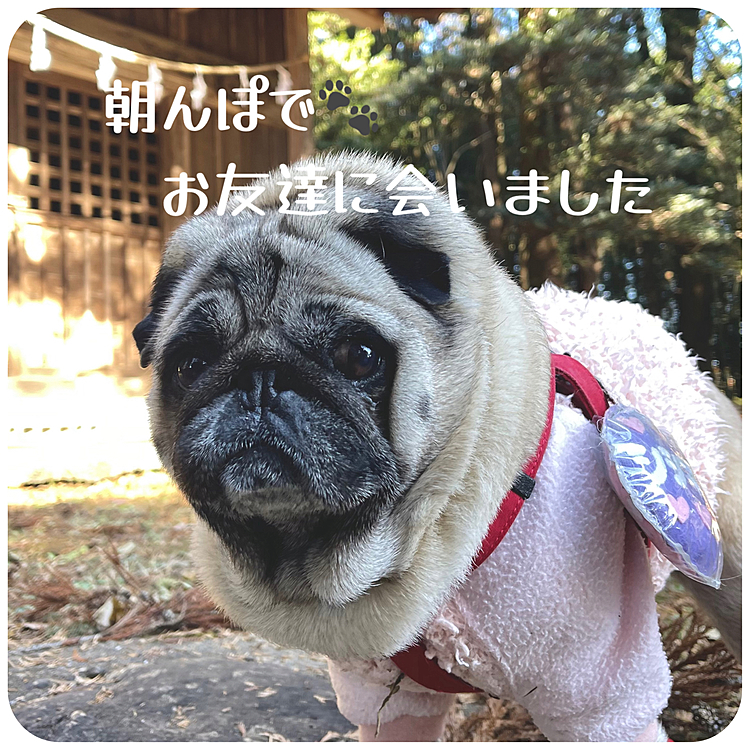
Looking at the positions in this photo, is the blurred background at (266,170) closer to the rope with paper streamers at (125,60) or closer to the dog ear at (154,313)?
the rope with paper streamers at (125,60)

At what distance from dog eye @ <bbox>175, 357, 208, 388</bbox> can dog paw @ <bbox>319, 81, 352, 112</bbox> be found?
55 centimetres

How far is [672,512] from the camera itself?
584 millimetres

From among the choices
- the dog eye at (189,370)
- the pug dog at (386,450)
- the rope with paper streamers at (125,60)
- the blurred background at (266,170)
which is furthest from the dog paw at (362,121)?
the dog eye at (189,370)

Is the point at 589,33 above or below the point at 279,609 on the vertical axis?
above

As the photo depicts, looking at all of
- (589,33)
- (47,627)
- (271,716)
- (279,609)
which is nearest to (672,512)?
(279,609)

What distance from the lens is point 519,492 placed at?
570mm

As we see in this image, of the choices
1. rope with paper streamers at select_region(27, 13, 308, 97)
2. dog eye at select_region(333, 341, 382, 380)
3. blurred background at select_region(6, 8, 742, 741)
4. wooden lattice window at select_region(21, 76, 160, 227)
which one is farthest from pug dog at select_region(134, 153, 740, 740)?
wooden lattice window at select_region(21, 76, 160, 227)

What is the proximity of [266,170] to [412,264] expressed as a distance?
0.73 ft

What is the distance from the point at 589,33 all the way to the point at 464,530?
1182 mm

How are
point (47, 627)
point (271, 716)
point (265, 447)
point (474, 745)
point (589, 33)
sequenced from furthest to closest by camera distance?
point (47, 627) < point (589, 33) < point (271, 716) < point (474, 745) < point (265, 447)

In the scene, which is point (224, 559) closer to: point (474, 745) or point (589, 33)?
point (474, 745)

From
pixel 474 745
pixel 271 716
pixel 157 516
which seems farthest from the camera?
pixel 157 516

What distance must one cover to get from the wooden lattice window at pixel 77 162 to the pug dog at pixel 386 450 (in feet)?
5.19

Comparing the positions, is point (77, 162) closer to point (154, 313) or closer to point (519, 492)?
point (154, 313)
